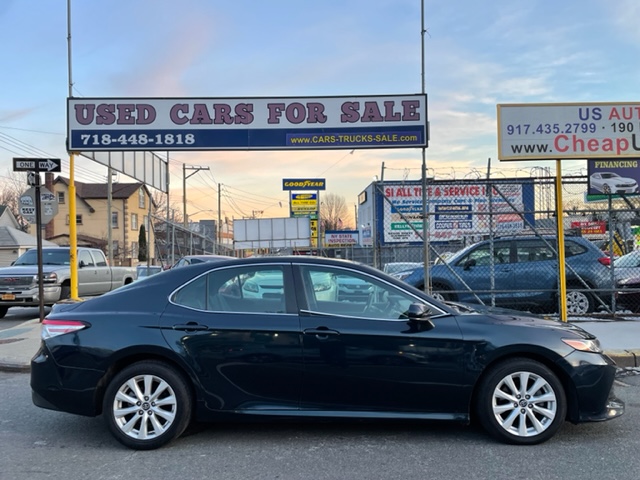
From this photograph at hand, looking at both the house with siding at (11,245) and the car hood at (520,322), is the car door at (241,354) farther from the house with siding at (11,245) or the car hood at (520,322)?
the house with siding at (11,245)

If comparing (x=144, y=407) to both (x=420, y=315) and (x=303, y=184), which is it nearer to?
(x=420, y=315)

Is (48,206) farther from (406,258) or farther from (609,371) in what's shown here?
(406,258)

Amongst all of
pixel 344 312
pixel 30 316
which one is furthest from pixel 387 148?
pixel 30 316

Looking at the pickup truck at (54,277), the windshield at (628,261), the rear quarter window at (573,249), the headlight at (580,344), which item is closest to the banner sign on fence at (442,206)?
the windshield at (628,261)

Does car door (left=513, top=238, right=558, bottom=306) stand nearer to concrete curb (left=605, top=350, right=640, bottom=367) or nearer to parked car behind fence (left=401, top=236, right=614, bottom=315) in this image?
parked car behind fence (left=401, top=236, right=614, bottom=315)

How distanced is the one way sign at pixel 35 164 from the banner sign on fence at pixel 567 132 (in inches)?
321

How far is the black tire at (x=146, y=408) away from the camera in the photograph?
14.9ft

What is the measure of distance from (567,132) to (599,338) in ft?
11.1

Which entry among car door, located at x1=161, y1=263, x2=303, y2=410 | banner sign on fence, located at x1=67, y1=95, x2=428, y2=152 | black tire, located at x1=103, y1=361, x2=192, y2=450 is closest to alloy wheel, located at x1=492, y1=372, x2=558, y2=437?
car door, located at x1=161, y1=263, x2=303, y2=410

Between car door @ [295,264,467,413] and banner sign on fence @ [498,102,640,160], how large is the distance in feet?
18.8

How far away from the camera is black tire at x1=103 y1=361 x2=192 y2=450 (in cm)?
455

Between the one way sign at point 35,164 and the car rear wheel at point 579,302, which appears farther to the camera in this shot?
the car rear wheel at point 579,302

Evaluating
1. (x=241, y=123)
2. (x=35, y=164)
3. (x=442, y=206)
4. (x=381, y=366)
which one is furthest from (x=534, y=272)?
(x=442, y=206)

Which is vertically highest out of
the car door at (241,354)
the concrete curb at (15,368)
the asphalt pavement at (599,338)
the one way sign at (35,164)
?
the one way sign at (35,164)
